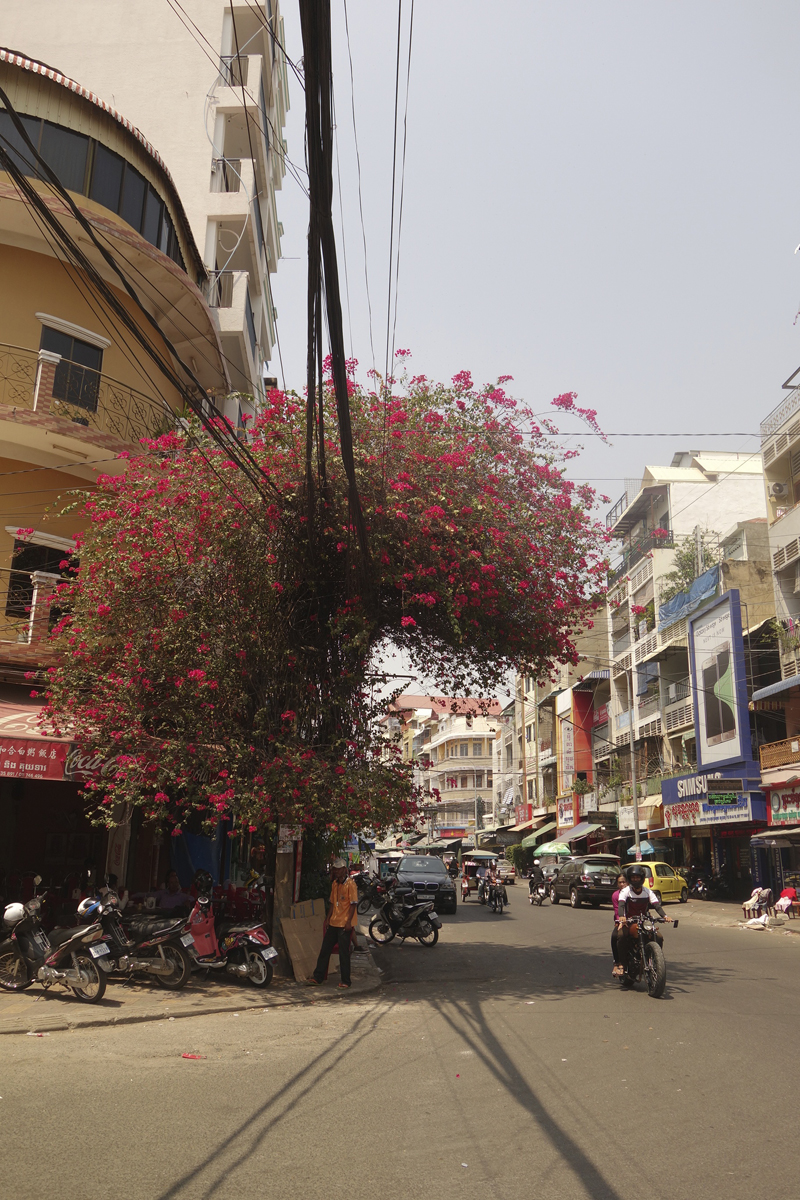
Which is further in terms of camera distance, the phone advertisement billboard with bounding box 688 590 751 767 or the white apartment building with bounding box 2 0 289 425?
the phone advertisement billboard with bounding box 688 590 751 767

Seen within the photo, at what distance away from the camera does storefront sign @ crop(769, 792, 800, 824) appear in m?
29.4

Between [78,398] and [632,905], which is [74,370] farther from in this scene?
[632,905]

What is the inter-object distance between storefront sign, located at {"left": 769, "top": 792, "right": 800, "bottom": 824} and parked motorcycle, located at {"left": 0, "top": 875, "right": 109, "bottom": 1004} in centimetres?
2432

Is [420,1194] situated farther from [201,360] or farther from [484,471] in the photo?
[201,360]

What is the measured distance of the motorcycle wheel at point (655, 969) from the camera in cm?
1114

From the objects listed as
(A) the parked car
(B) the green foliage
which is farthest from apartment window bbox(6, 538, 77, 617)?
(B) the green foliage

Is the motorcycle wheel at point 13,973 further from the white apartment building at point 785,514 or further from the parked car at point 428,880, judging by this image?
the white apartment building at point 785,514

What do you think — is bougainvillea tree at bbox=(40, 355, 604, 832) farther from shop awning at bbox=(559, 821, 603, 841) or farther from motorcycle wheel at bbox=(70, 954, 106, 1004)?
shop awning at bbox=(559, 821, 603, 841)

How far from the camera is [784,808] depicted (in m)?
30.2

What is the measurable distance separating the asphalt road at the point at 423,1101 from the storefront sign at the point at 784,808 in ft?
63.3

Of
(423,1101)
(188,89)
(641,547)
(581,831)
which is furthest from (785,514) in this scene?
(423,1101)

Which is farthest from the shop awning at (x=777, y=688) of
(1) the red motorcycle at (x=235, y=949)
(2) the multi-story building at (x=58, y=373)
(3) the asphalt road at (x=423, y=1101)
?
(1) the red motorcycle at (x=235, y=949)

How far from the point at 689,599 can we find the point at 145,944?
3237 cm

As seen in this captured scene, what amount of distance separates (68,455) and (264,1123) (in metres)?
12.7
